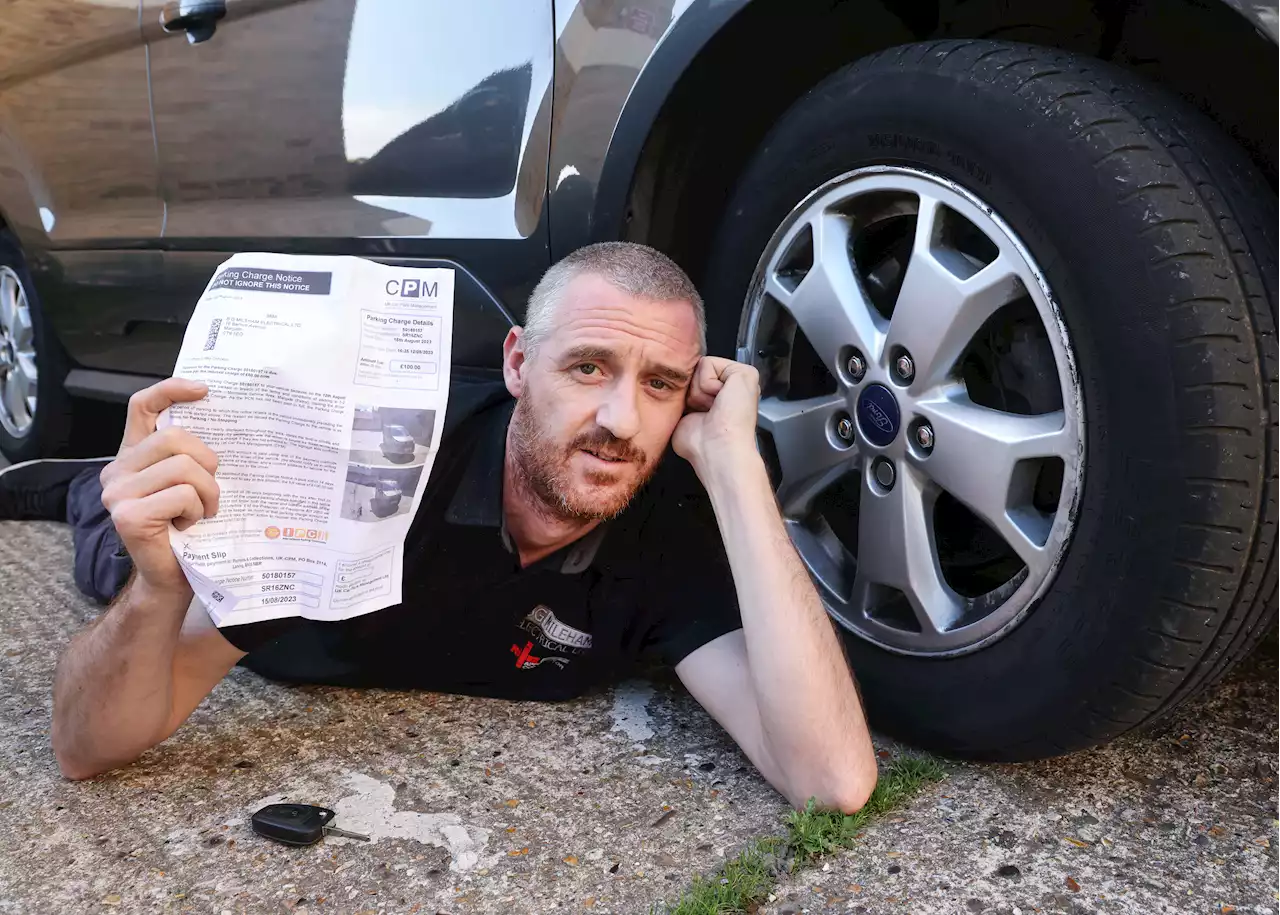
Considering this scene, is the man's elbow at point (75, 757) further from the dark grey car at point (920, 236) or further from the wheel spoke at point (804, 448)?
the wheel spoke at point (804, 448)

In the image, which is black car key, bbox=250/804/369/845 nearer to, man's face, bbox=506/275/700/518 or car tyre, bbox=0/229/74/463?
man's face, bbox=506/275/700/518

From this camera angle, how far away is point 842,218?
172 centimetres

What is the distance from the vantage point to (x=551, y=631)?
181 centimetres

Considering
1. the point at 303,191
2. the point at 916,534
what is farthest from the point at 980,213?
the point at 303,191

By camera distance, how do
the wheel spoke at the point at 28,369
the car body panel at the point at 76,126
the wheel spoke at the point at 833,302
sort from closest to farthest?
the wheel spoke at the point at 833,302 → the car body panel at the point at 76,126 → the wheel spoke at the point at 28,369

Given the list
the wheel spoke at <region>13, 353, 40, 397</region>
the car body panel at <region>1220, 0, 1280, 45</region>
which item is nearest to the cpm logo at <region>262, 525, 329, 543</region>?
the car body panel at <region>1220, 0, 1280, 45</region>

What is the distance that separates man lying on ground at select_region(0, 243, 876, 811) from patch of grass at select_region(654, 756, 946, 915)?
Result: 4cm

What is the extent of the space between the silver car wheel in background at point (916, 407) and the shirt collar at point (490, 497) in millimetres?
370

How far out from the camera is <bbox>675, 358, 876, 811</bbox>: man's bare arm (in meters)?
1.51

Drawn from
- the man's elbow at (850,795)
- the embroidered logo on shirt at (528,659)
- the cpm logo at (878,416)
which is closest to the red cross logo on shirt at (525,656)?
the embroidered logo on shirt at (528,659)

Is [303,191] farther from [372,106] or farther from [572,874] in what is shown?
[572,874]

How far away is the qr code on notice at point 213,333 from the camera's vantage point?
1.40m

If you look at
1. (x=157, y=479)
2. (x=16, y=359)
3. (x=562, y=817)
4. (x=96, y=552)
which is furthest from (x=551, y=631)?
(x=16, y=359)

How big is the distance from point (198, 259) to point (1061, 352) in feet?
6.64
